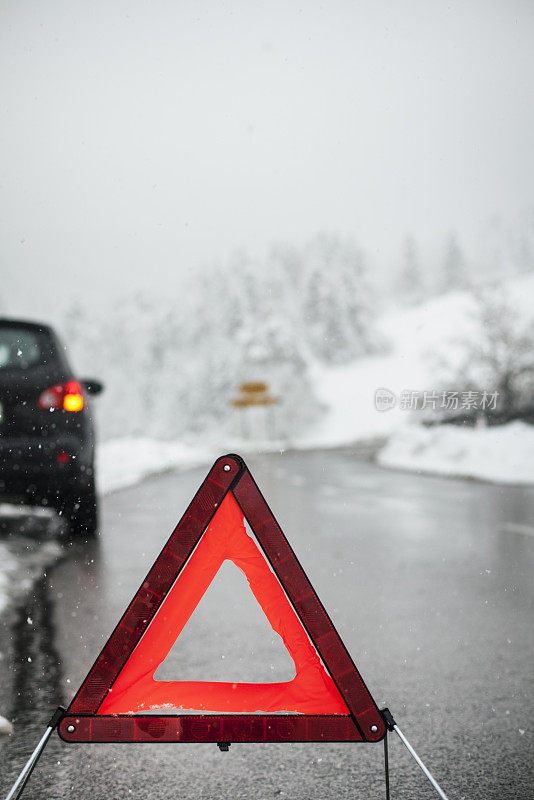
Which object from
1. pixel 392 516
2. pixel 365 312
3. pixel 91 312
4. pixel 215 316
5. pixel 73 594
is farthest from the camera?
pixel 392 516

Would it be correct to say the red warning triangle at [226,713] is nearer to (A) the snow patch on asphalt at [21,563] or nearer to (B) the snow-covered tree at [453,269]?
(B) the snow-covered tree at [453,269]

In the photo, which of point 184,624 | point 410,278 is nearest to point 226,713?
point 184,624

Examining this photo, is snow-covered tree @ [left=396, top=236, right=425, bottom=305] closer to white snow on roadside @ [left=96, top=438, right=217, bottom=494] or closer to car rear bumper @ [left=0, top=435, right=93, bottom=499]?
car rear bumper @ [left=0, top=435, right=93, bottom=499]

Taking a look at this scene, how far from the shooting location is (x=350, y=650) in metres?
3.53

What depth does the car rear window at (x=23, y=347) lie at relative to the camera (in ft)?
15.8

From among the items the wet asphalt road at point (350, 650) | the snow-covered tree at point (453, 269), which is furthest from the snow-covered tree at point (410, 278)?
the wet asphalt road at point (350, 650)

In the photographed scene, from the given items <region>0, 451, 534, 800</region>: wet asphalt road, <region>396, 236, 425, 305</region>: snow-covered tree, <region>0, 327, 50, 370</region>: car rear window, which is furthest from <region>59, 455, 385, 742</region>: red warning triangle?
<region>0, 327, 50, 370</region>: car rear window

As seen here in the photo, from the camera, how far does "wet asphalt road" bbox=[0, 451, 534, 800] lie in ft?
Answer: 7.41

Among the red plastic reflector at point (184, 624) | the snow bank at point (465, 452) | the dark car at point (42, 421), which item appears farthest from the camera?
the snow bank at point (465, 452)

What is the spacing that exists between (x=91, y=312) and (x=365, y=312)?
1435 millimetres

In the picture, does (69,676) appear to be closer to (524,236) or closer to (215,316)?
(215,316)

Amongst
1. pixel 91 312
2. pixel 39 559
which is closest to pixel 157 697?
pixel 91 312

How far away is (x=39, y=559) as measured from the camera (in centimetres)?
572

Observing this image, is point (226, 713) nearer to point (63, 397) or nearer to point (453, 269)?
point (453, 269)
